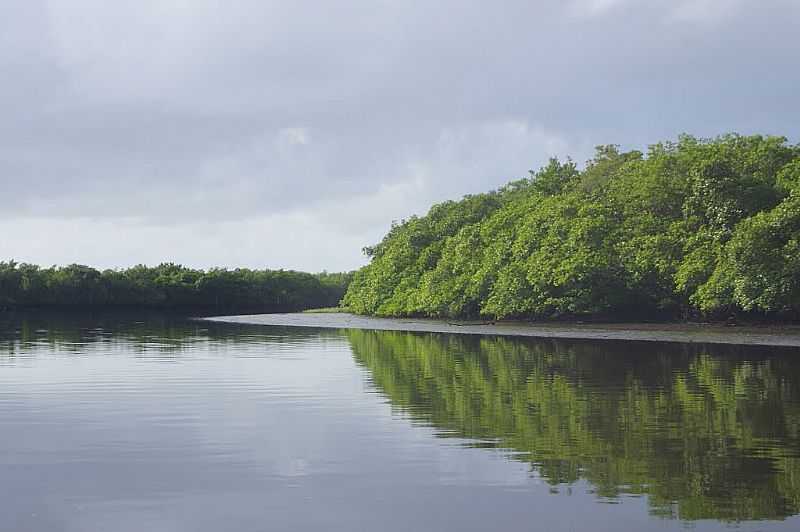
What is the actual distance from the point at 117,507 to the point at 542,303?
196 ft

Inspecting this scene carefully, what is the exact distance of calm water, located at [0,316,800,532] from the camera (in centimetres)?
1077

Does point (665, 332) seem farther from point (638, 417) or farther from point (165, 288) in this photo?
point (165, 288)

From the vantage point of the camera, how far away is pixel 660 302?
62.5 meters

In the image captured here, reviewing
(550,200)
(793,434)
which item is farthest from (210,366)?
(550,200)

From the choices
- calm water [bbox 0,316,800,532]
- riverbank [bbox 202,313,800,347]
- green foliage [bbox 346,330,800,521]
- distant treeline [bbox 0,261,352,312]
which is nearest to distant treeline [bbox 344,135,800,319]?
riverbank [bbox 202,313,800,347]

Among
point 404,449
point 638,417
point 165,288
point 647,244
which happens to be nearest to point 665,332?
point 647,244

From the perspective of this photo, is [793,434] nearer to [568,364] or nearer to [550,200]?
[568,364]

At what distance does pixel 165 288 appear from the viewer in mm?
162250

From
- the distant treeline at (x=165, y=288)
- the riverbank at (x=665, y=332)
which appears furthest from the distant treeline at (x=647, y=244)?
the distant treeline at (x=165, y=288)

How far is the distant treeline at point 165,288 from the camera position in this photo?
14900 centimetres

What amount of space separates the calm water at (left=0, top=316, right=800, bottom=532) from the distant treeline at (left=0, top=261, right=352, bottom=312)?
420 feet

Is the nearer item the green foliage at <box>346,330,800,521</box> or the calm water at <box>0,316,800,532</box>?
the calm water at <box>0,316,800,532</box>

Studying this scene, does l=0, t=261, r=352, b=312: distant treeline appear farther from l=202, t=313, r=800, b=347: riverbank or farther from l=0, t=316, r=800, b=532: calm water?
l=0, t=316, r=800, b=532: calm water

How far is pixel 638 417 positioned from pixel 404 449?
566 cm
